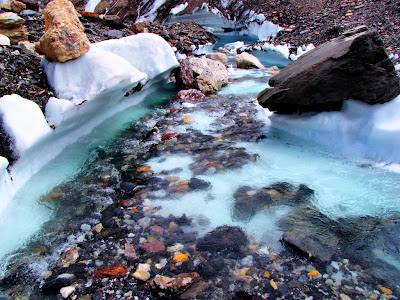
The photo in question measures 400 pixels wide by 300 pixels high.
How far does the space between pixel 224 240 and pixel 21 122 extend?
2.17m

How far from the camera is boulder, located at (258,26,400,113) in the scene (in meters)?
2.96

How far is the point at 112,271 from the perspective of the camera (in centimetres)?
181

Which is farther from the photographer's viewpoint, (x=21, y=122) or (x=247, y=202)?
(x=21, y=122)

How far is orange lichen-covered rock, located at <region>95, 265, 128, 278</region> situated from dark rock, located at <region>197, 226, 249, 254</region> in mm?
512

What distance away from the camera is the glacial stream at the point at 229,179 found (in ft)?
6.88

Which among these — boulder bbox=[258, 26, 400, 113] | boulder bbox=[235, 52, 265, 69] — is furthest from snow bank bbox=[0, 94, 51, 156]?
boulder bbox=[235, 52, 265, 69]

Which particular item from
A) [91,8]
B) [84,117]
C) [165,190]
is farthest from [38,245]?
[91,8]

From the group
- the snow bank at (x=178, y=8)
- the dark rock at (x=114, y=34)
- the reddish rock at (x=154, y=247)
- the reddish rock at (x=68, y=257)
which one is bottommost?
the reddish rock at (x=154, y=247)

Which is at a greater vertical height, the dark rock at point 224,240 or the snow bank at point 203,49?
the snow bank at point 203,49

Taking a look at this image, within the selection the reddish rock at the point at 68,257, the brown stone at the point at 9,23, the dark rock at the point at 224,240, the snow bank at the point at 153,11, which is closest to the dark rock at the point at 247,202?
the dark rock at the point at 224,240

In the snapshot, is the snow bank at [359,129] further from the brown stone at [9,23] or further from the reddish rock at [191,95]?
the brown stone at [9,23]

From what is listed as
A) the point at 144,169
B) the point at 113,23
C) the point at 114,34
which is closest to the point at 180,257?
the point at 144,169

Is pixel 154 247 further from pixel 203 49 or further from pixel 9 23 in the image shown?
pixel 203 49

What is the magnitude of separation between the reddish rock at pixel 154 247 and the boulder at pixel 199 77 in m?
3.97
